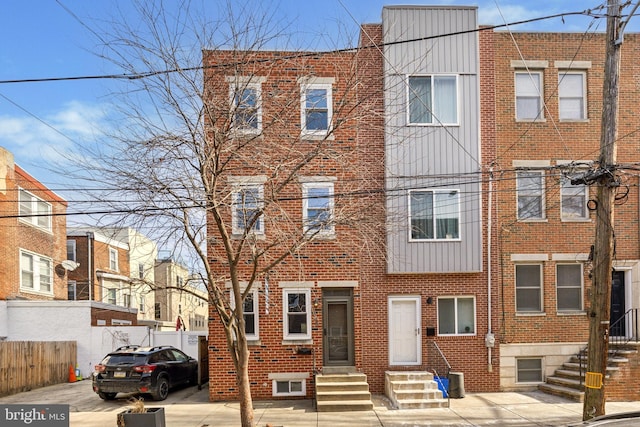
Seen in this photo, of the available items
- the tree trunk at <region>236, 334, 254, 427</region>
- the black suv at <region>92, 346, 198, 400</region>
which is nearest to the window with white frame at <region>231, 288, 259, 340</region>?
the black suv at <region>92, 346, 198, 400</region>

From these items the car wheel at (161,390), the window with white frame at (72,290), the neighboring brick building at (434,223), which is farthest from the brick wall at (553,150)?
the window with white frame at (72,290)

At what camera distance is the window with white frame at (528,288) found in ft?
51.0

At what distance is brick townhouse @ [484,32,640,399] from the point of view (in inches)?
603

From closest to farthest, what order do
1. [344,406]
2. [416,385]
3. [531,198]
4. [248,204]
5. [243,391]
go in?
[243,391]
[248,204]
[344,406]
[416,385]
[531,198]

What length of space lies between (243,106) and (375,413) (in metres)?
7.40

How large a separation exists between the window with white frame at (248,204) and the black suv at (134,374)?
502cm

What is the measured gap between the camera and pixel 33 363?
1811 centimetres

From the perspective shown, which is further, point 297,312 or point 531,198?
point 531,198

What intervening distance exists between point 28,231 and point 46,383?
7220 millimetres

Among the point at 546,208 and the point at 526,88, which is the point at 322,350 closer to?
the point at 546,208

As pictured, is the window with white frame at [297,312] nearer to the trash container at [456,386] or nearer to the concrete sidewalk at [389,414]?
the concrete sidewalk at [389,414]

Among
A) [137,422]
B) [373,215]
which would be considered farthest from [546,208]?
[137,422]

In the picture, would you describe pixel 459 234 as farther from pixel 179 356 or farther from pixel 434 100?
pixel 179 356

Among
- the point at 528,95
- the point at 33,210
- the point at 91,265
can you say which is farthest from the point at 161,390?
the point at 91,265
